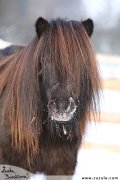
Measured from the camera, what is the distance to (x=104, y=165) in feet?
10.6

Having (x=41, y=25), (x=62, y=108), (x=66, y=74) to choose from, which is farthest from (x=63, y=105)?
(x=41, y=25)

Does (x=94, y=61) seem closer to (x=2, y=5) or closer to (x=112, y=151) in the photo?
(x=112, y=151)

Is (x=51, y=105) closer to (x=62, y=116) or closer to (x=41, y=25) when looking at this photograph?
(x=62, y=116)

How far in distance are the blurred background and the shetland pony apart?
1063mm

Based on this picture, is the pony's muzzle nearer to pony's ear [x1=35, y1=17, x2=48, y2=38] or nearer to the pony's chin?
the pony's chin

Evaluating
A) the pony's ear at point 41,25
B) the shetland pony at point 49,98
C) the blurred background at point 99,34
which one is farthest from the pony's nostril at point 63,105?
the blurred background at point 99,34

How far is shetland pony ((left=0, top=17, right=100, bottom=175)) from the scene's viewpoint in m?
2.14

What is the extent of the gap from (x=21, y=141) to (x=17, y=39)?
2380 millimetres

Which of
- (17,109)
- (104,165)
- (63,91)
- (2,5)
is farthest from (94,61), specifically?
(2,5)

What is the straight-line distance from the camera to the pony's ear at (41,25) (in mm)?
2266

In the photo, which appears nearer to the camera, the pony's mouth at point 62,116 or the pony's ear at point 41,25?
the pony's mouth at point 62,116

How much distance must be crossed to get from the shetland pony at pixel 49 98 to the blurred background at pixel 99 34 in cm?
106

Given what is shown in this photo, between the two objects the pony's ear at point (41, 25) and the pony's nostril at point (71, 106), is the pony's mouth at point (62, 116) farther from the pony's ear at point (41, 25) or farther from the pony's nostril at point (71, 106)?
the pony's ear at point (41, 25)

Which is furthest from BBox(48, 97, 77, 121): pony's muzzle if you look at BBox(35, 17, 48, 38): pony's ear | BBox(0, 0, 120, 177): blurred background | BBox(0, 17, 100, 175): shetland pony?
BBox(0, 0, 120, 177): blurred background
